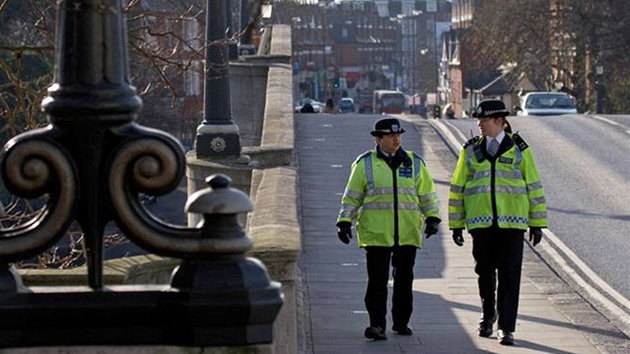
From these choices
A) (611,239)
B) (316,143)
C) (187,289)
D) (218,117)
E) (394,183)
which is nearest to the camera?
(187,289)

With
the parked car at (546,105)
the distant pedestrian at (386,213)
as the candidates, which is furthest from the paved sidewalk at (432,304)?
the parked car at (546,105)

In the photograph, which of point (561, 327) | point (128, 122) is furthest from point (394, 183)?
point (128, 122)

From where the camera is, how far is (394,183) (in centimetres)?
1091

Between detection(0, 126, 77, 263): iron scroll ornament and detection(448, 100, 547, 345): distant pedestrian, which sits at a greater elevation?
detection(0, 126, 77, 263): iron scroll ornament

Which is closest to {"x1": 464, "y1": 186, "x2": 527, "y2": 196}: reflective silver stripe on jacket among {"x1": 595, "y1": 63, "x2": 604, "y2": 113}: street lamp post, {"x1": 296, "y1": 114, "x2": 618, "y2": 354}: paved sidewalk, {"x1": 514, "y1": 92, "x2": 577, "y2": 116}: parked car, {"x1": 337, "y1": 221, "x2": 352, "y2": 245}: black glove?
{"x1": 337, "y1": 221, "x2": 352, "y2": 245}: black glove

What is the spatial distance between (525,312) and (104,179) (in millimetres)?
9011

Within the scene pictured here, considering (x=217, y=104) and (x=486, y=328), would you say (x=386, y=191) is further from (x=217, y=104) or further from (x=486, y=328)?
→ (x=217, y=104)

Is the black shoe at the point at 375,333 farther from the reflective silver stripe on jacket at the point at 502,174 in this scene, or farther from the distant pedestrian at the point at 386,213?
the reflective silver stripe on jacket at the point at 502,174

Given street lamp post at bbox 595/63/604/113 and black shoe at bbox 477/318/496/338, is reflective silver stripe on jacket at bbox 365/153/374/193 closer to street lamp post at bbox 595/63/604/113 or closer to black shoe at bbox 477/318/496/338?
black shoe at bbox 477/318/496/338

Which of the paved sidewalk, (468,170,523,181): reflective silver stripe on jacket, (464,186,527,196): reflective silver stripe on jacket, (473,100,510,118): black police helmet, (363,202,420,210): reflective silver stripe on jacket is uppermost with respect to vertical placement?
(473,100,510,118): black police helmet

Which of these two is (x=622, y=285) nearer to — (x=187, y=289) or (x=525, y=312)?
(x=525, y=312)

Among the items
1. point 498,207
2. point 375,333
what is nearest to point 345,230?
point 375,333

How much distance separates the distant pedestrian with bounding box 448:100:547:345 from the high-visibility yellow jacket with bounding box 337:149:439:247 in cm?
28

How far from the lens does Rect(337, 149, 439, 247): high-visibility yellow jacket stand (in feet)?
35.7
